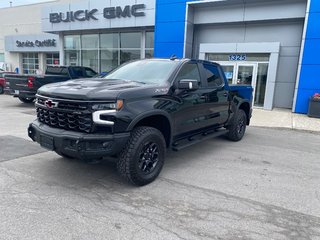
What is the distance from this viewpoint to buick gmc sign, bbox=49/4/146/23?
16453mm

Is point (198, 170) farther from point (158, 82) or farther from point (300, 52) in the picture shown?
point (300, 52)

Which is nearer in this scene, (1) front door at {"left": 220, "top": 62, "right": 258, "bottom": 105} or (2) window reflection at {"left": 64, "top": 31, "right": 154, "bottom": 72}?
(1) front door at {"left": 220, "top": 62, "right": 258, "bottom": 105}

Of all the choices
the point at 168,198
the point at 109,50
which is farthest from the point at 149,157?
the point at 109,50

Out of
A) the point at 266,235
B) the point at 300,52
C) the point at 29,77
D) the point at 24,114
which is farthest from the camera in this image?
the point at 300,52

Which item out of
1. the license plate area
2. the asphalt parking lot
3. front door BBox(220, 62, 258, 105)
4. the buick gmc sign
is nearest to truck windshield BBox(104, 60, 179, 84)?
the asphalt parking lot

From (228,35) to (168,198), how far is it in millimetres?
12887

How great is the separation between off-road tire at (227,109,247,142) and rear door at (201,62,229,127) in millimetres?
508

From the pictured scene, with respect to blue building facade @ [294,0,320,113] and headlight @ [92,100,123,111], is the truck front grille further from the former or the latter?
blue building facade @ [294,0,320,113]

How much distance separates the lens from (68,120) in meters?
3.75

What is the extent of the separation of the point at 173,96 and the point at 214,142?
2932 millimetres

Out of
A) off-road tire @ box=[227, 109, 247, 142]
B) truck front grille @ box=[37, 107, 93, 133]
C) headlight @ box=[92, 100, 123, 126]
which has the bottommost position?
off-road tire @ box=[227, 109, 247, 142]

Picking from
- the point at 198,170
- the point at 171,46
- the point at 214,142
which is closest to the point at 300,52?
the point at 171,46

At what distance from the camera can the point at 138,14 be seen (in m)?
16.4

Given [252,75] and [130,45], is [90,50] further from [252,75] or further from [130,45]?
[252,75]
